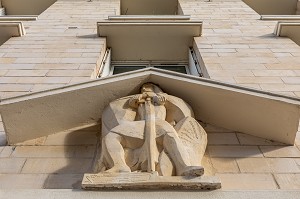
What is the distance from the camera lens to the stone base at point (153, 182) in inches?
120

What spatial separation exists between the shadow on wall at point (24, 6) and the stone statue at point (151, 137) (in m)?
10.7

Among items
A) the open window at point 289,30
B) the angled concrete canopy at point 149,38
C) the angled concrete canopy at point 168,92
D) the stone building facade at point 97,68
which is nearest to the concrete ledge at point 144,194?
the stone building facade at point 97,68

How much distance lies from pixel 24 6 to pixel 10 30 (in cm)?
546

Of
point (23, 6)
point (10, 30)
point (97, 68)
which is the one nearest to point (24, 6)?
point (23, 6)

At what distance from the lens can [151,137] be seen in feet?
12.0

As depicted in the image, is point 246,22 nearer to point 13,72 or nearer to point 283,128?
point 283,128

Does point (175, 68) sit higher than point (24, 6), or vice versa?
point (24, 6)

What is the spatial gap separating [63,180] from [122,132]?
3.03 feet

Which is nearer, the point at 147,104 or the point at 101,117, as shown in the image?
the point at 147,104

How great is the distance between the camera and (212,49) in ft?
25.3

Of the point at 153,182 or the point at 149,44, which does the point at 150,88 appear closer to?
the point at 153,182

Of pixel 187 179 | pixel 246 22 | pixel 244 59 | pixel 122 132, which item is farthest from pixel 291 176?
pixel 246 22

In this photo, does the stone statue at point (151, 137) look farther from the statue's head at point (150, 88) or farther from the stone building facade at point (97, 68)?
the stone building facade at point (97, 68)

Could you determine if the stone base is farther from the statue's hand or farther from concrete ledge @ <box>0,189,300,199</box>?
the statue's hand
